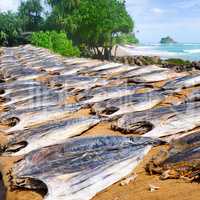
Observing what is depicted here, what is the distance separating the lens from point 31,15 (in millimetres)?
64500

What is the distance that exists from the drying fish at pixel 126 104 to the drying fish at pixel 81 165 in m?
2.25

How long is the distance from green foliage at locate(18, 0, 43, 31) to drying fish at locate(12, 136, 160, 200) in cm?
5682

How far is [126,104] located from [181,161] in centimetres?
356

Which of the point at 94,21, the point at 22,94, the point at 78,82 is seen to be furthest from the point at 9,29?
the point at 22,94

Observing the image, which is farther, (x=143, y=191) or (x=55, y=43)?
(x=55, y=43)

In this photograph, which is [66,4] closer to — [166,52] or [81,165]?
[166,52]

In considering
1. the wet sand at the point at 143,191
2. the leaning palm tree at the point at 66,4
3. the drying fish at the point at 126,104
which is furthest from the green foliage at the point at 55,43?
the wet sand at the point at 143,191

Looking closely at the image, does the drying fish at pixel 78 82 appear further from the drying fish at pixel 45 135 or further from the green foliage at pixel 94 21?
the green foliage at pixel 94 21

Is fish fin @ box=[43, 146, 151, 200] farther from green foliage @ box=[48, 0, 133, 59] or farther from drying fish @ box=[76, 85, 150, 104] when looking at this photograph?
green foliage @ box=[48, 0, 133, 59]

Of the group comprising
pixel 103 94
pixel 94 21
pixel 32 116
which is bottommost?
pixel 32 116

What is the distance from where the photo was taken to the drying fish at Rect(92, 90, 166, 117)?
831cm

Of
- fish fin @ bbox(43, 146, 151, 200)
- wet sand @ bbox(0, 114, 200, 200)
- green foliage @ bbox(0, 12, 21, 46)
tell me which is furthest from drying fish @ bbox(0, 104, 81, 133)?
green foliage @ bbox(0, 12, 21, 46)

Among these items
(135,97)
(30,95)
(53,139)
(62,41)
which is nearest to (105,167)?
(53,139)

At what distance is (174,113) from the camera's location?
6.97 m
